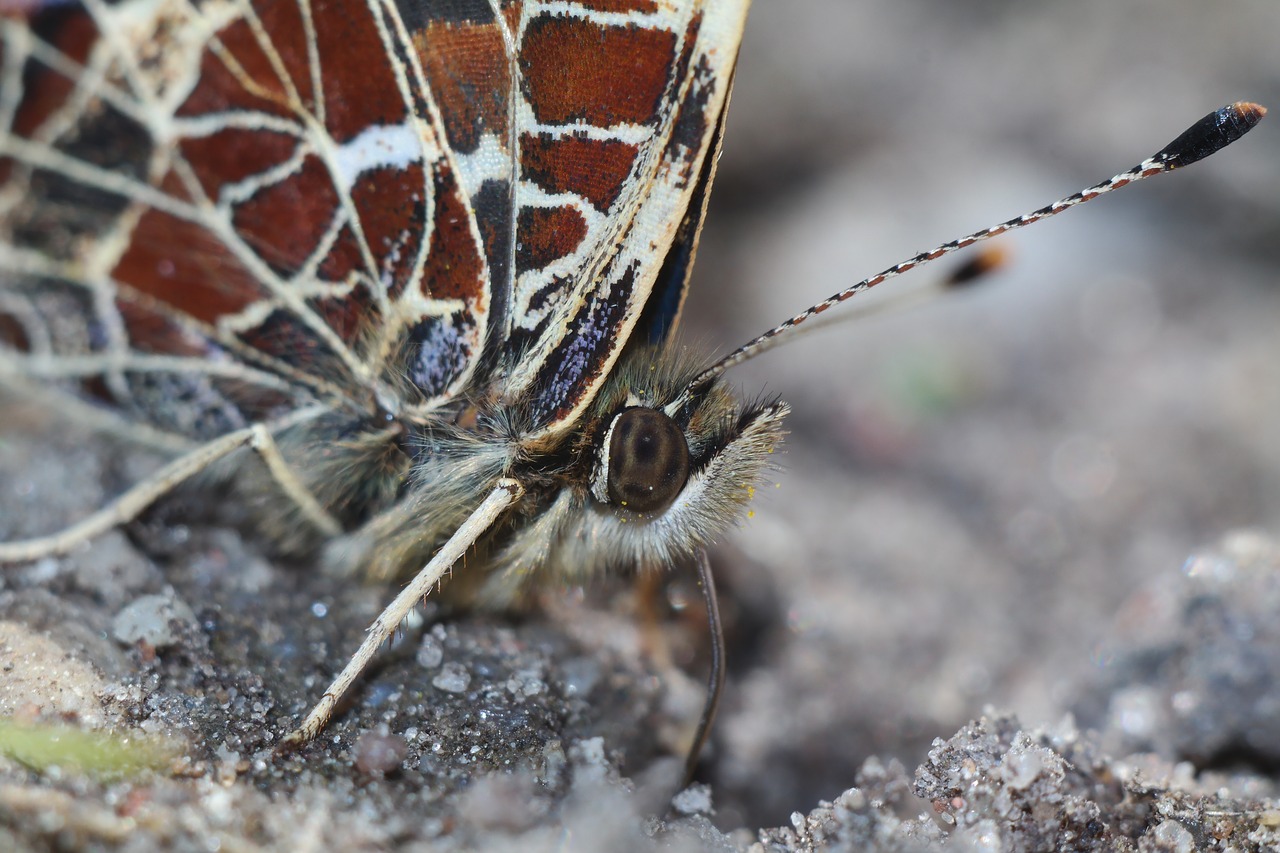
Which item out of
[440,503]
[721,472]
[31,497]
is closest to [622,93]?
[721,472]

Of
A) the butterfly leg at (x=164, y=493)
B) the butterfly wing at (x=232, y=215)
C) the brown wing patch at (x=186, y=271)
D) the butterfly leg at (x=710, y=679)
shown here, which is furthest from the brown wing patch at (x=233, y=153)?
the butterfly leg at (x=710, y=679)

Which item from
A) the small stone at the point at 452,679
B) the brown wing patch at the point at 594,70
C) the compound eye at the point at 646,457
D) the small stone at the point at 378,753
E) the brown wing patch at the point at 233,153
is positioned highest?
the brown wing patch at the point at 233,153

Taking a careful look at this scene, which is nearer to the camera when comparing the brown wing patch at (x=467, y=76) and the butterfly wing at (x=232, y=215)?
the brown wing patch at (x=467, y=76)

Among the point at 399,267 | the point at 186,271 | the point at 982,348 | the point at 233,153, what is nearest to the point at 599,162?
the point at 399,267

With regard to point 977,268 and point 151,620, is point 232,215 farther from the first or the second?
Result: point 977,268

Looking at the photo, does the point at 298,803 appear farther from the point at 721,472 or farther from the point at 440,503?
the point at 721,472

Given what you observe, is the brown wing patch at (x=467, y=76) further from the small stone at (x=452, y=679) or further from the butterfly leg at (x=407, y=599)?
the small stone at (x=452, y=679)

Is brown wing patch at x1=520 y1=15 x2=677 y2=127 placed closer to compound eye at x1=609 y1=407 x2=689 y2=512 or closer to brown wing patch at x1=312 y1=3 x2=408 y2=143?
brown wing patch at x1=312 y1=3 x2=408 y2=143

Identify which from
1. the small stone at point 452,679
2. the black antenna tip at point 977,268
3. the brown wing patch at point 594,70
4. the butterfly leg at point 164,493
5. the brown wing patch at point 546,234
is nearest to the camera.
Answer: the brown wing patch at point 594,70
